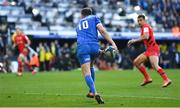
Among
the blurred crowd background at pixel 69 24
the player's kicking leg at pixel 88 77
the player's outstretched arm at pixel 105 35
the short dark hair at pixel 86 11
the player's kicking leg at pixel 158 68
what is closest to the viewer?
the player's kicking leg at pixel 88 77

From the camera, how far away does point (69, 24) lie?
42.6m

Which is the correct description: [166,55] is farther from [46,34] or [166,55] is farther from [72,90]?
[72,90]

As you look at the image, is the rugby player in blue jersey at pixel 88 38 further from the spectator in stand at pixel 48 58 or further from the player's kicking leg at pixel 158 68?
the spectator in stand at pixel 48 58

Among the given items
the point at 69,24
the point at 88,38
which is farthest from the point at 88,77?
the point at 69,24

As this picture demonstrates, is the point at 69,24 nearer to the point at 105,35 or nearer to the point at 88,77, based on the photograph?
the point at 105,35

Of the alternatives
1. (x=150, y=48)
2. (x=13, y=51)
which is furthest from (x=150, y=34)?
(x=13, y=51)

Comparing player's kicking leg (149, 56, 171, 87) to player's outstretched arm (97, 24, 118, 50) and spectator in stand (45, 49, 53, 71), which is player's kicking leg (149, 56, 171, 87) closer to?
player's outstretched arm (97, 24, 118, 50)

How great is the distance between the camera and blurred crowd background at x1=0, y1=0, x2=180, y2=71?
130ft

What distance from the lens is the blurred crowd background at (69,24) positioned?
130 feet

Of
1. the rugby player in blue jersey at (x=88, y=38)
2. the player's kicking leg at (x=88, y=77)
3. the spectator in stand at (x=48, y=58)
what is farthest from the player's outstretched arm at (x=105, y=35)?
the spectator in stand at (x=48, y=58)

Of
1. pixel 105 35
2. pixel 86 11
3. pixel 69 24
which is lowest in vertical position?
pixel 69 24

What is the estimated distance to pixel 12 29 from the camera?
3875 cm

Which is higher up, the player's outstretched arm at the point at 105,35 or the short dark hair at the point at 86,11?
the short dark hair at the point at 86,11

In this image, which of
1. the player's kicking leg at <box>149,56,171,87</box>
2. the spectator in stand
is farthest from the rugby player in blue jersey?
the spectator in stand
